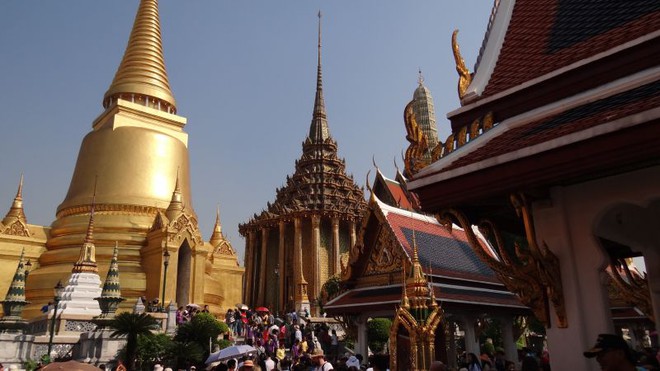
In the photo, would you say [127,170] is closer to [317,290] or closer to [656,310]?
[317,290]

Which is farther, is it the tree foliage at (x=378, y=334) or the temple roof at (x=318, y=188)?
the temple roof at (x=318, y=188)

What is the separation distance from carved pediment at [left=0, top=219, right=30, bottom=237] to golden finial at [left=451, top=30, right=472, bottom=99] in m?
23.3

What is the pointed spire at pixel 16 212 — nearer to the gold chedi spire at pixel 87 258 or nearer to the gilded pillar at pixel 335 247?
the gold chedi spire at pixel 87 258

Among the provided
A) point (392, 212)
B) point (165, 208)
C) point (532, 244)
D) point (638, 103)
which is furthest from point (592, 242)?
point (165, 208)

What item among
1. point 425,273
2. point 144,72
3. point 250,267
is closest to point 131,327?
point 425,273

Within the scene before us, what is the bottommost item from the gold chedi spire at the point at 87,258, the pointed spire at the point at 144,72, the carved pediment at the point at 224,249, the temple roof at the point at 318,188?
the gold chedi spire at the point at 87,258

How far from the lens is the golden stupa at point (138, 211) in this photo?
74.5 ft

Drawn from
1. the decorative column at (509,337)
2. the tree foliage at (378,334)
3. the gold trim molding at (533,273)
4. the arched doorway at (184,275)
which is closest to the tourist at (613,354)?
the gold trim molding at (533,273)

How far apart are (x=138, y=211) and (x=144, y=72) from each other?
8877mm

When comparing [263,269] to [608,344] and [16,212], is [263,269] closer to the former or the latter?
[16,212]

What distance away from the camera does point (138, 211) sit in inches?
997

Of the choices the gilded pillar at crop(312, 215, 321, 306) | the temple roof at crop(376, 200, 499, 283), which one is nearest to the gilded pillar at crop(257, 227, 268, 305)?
the gilded pillar at crop(312, 215, 321, 306)

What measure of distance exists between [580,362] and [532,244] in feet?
3.36

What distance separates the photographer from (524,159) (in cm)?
413
